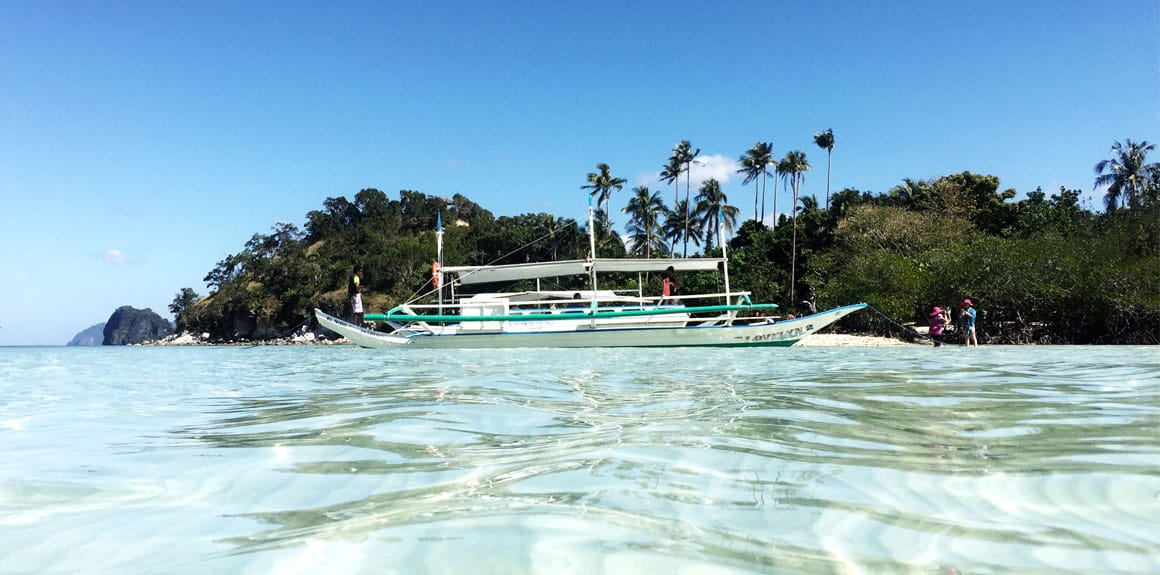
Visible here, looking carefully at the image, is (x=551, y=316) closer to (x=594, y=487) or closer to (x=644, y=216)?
(x=594, y=487)

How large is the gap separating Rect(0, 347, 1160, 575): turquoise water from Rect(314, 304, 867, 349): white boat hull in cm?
1260

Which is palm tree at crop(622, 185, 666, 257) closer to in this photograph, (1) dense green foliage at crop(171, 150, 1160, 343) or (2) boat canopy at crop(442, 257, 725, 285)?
(1) dense green foliage at crop(171, 150, 1160, 343)

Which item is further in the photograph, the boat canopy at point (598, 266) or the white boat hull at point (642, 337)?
the boat canopy at point (598, 266)

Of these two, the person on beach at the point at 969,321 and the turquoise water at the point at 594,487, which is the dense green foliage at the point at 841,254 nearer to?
the person on beach at the point at 969,321

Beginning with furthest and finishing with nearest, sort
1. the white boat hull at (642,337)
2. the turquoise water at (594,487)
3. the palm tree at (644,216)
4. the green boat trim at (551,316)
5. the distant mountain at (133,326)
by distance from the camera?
the distant mountain at (133,326) < the palm tree at (644,216) < the white boat hull at (642,337) < the green boat trim at (551,316) < the turquoise water at (594,487)

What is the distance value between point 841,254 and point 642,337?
2464cm

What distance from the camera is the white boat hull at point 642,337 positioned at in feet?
57.0

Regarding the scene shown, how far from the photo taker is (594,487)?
2.22 meters

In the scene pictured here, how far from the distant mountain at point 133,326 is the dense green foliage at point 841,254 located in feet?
242

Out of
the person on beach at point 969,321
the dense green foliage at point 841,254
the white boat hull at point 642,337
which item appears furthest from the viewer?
the dense green foliage at point 841,254

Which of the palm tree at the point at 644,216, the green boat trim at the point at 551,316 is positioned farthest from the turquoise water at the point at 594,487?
the palm tree at the point at 644,216

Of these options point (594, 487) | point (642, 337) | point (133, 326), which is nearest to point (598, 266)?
point (642, 337)

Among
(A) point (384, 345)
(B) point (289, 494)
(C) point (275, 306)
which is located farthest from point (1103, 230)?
(C) point (275, 306)

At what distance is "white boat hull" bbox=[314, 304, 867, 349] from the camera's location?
17.4 m
